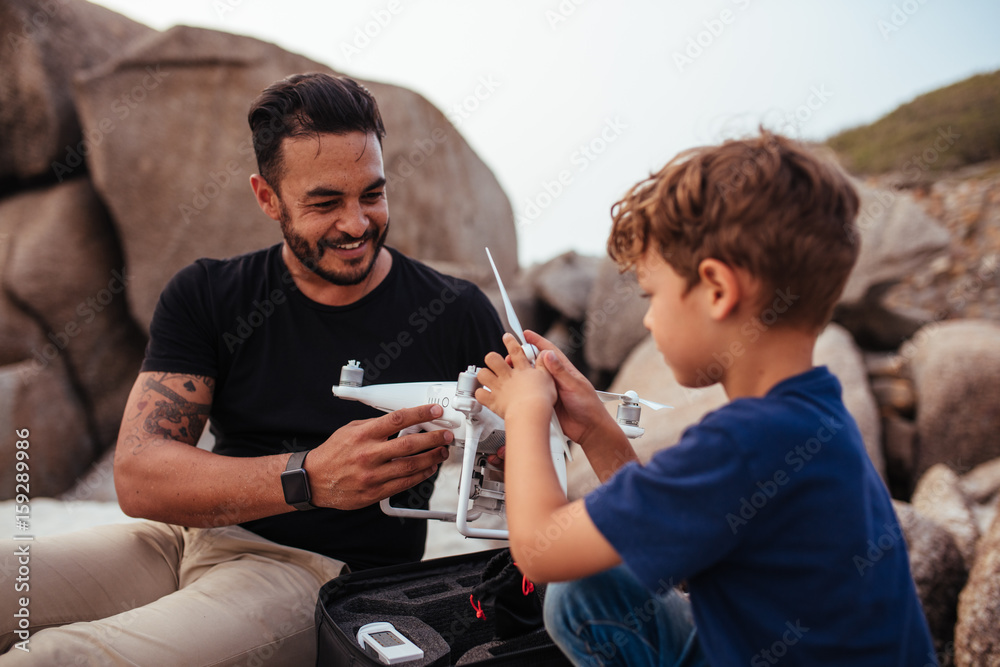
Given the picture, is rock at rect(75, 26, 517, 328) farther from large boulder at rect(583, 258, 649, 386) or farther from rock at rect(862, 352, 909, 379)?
rock at rect(862, 352, 909, 379)

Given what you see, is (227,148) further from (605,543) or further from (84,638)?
(605,543)

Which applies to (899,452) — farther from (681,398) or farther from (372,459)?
(372,459)

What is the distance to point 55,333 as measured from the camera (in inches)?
223

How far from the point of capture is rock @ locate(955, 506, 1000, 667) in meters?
2.12

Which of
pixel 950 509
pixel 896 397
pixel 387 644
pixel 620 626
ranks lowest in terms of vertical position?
pixel 896 397

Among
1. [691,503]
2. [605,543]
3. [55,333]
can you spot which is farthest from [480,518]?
[55,333]

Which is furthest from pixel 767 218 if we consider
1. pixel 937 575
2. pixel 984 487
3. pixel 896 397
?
pixel 896 397

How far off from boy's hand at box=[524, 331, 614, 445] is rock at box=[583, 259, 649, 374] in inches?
171

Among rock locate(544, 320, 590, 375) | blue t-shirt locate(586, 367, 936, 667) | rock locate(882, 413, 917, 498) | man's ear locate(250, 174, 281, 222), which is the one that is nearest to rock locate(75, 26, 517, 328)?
rock locate(544, 320, 590, 375)

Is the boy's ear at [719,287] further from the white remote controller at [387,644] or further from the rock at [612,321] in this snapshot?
the rock at [612,321]

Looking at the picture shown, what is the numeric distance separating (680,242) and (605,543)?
0.52m

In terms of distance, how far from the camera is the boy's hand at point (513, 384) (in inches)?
50.4

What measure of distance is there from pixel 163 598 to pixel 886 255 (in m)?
5.33

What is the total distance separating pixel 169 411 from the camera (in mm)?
1932
